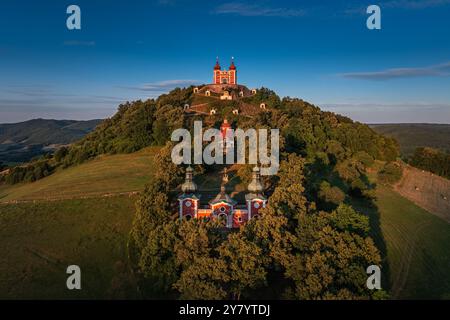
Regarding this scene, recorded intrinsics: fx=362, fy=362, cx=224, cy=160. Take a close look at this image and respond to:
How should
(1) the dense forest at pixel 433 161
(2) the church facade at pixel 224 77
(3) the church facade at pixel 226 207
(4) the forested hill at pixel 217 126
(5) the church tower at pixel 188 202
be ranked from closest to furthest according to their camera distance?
(3) the church facade at pixel 226 207, (5) the church tower at pixel 188 202, (4) the forested hill at pixel 217 126, (1) the dense forest at pixel 433 161, (2) the church facade at pixel 224 77

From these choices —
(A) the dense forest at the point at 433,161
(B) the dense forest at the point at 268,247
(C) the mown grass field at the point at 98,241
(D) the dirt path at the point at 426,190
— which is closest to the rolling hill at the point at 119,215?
(C) the mown grass field at the point at 98,241

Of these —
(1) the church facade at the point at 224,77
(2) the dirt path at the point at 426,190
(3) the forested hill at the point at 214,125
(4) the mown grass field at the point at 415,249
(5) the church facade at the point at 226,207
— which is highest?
(1) the church facade at the point at 224,77

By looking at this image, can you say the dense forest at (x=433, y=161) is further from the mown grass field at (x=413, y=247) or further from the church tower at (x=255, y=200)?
the church tower at (x=255, y=200)

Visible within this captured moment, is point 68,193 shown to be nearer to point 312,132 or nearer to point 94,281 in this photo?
point 94,281

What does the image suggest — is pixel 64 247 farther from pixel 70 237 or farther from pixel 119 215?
pixel 119 215

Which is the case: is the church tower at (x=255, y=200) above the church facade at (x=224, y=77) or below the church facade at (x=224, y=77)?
below

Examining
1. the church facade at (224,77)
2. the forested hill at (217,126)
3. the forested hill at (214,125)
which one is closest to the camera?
the forested hill at (214,125)

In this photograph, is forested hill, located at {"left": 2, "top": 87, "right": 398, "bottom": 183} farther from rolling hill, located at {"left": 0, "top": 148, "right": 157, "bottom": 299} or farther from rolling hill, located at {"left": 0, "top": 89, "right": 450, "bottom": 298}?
rolling hill, located at {"left": 0, "top": 148, "right": 157, "bottom": 299}
